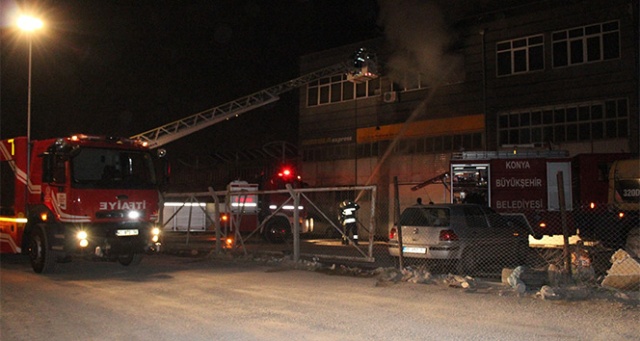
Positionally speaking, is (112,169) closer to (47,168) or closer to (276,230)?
(47,168)

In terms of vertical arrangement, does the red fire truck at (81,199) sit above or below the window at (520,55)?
below

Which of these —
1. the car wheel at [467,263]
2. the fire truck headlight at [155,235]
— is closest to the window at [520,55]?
the car wheel at [467,263]

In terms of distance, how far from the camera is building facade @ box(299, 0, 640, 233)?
19.7 metres

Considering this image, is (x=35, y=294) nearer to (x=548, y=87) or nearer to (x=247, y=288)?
(x=247, y=288)

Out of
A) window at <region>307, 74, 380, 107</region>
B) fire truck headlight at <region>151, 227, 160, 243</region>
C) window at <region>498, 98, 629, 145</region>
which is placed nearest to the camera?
fire truck headlight at <region>151, 227, 160, 243</region>

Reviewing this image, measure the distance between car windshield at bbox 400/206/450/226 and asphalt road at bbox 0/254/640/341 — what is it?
1489 mm

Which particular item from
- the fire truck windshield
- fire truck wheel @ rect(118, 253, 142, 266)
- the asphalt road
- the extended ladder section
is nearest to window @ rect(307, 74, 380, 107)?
the extended ladder section

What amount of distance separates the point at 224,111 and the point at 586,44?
14.1 meters

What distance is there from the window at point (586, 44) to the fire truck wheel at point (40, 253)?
1860cm

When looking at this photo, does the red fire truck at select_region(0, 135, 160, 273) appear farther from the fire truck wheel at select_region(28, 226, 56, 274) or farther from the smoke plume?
the smoke plume

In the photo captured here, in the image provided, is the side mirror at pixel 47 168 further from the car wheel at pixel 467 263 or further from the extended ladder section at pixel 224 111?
the extended ladder section at pixel 224 111

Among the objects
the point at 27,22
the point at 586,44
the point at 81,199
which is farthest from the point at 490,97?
the point at 81,199

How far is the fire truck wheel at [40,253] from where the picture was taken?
1090 centimetres

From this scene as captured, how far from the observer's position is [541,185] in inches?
675
